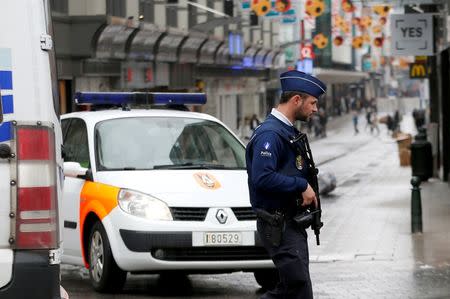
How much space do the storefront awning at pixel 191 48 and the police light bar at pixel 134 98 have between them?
100 ft

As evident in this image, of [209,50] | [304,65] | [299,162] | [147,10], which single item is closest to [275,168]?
[299,162]

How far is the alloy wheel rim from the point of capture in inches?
439

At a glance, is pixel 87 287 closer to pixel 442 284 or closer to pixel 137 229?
pixel 137 229

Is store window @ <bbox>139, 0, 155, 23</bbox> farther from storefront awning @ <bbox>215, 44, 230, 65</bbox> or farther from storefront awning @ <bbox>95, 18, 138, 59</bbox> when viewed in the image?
storefront awning @ <bbox>215, 44, 230, 65</bbox>

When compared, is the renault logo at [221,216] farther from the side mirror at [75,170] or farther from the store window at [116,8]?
the store window at [116,8]

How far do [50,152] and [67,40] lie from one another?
86.6 ft

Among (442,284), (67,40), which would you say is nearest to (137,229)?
(442,284)

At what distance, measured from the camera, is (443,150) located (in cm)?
2884

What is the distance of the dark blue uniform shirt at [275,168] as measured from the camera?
7.17 m

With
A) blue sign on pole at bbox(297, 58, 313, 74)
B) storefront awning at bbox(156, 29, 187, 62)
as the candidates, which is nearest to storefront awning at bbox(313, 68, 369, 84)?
blue sign on pole at bbox(297, 58, 313, 74)

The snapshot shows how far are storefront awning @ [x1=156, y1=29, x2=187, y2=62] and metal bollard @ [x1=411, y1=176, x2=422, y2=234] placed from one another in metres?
23.2

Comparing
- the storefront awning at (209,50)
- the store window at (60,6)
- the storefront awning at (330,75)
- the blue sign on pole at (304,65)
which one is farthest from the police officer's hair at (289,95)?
the storefront awning at (330,75)

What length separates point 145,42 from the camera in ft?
124

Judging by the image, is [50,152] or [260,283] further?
[260,283]
